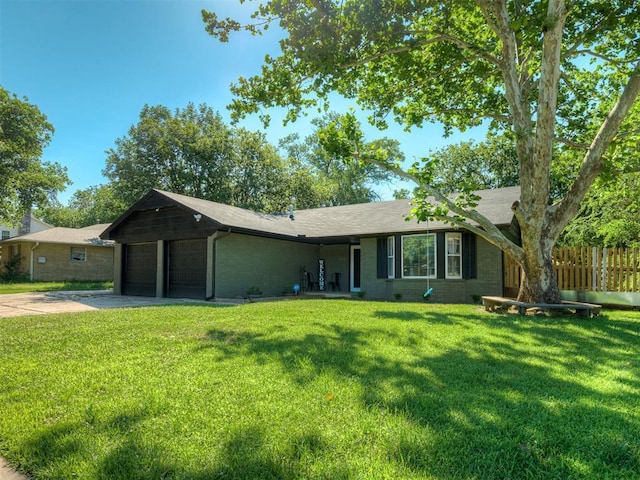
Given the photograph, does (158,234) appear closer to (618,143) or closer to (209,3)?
(209,3)

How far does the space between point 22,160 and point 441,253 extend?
88.9ft

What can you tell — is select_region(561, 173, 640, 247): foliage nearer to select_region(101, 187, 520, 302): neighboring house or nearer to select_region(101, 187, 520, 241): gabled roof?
select_region(101, 187, 520, 241): gabled roof

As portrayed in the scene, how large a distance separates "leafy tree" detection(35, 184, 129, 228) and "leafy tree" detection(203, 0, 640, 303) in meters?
28.7

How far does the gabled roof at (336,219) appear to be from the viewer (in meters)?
13.5

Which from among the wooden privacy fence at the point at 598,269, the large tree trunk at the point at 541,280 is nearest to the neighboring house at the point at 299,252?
the wooden privacy fence at the point at 598,269

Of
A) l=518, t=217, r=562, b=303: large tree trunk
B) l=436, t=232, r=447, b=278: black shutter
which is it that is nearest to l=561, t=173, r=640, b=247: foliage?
l=436, t=232, r=447, b=278: black shutter

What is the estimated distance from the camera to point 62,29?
11.3 m

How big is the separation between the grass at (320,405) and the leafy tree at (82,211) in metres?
32.3

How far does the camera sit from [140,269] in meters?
17.0

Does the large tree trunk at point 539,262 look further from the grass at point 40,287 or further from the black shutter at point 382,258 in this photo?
the grass at point 40,287

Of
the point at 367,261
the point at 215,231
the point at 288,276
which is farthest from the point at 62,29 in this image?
the point at 367,261

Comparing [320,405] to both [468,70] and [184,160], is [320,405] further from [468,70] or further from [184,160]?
[184,160]

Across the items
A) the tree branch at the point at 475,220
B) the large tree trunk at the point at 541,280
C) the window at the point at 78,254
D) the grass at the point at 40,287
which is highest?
the tree branch at the point at 475,220

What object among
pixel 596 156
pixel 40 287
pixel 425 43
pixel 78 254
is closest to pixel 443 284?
pixel 596 156
